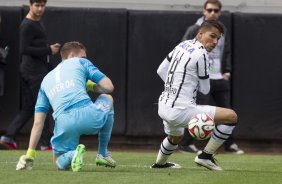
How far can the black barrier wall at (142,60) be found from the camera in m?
17.0

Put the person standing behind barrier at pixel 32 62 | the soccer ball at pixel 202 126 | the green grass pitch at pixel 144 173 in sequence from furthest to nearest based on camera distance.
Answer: the person standing behind barrier at pixel 32 62, the soccer ball at pixel 202 126, the green grass pitch at pixel 144 173

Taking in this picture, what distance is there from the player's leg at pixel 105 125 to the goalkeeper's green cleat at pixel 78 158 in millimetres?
676

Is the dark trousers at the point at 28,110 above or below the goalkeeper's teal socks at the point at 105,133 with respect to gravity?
below

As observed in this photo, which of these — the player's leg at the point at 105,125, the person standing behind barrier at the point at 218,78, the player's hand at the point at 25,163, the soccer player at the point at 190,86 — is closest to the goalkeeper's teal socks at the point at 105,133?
the player's leg at the point at 105,125

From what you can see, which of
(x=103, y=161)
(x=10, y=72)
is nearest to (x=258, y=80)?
(x=10, y=72)

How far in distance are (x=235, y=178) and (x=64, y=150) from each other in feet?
6.02

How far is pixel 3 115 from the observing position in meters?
17.1

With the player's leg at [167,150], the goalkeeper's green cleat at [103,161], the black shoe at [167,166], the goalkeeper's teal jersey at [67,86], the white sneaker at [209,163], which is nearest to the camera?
the goalkeeper's teal jersey at [67,86]

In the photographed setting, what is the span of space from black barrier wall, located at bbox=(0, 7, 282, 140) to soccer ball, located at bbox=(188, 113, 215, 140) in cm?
563

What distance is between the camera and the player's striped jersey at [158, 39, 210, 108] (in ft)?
37.8

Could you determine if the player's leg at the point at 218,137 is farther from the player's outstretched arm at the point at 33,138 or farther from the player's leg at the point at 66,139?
the player's outstretched arm at the point at 33,138

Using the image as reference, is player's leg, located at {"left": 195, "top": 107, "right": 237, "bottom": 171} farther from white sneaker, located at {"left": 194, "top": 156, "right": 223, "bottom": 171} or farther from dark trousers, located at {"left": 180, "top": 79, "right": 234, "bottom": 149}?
dark trousers, located at {"left": 180, "top": 79, "right": 234, "bottom": 149}

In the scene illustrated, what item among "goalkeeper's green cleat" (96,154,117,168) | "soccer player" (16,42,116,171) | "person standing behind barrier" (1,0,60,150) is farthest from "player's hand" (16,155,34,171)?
"person standing behind barrier" (1,0,60,150)

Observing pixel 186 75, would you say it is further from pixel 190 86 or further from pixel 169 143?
pixel 169 143
